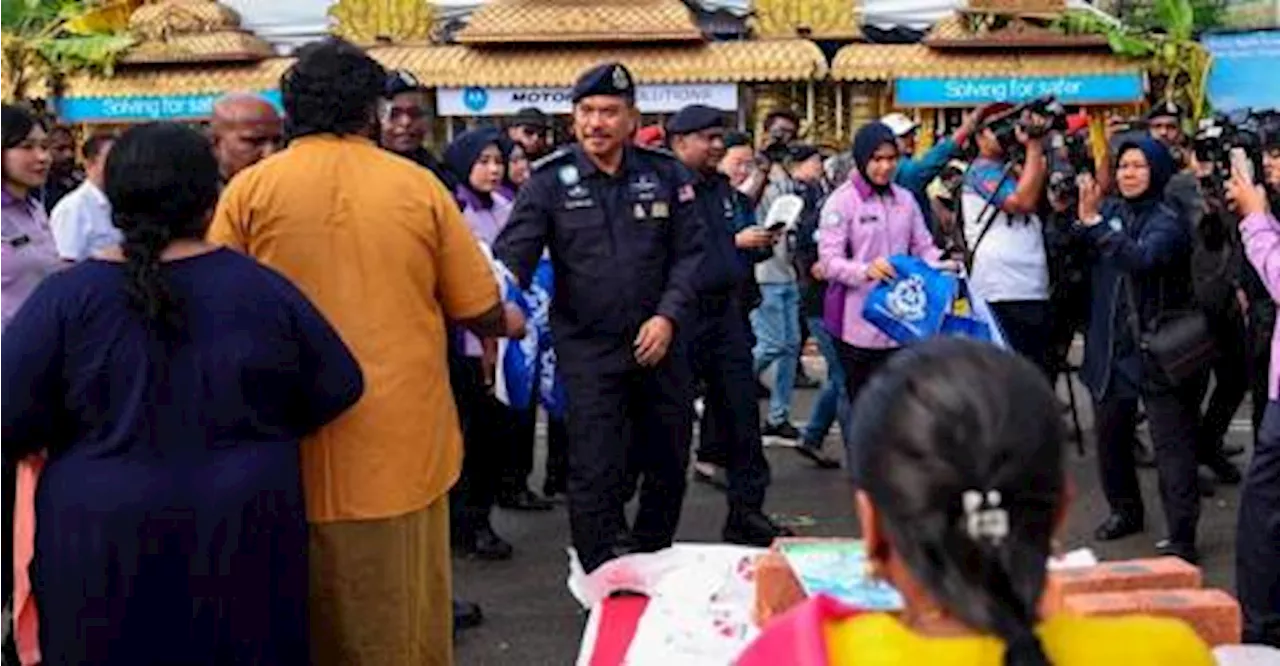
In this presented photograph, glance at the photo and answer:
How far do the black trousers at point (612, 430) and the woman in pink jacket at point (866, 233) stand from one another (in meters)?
1.33

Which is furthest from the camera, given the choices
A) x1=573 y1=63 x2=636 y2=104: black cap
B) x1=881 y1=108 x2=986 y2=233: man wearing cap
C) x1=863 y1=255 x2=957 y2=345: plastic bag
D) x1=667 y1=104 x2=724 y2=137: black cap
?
x1=881 y1=108 x2=986 y2=233: man wearing cap

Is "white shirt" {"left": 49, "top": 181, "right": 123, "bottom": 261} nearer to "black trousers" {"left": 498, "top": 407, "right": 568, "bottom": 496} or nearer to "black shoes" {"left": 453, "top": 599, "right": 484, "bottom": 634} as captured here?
"black shoes" {"left": 453, "top": 599, "right": 484, "bottom": 634}

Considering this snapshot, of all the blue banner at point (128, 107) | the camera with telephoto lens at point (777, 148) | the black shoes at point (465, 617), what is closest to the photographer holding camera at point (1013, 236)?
the camera with telephoto lens at point (777, 148)

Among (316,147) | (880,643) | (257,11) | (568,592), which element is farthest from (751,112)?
(880,643)

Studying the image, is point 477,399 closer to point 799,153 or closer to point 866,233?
point 866,233

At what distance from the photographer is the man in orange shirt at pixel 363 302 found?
11.4ft

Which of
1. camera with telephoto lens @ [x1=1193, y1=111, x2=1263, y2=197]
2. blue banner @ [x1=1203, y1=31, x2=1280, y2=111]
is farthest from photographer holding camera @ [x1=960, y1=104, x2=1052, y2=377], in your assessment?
blue banner @ [x1=1203, y1=31, x2=1280, y2=111]

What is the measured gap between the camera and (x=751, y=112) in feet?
45.2

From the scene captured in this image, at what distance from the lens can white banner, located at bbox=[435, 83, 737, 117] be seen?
537 inches

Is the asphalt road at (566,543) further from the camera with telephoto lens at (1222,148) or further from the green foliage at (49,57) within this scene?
the green foliage at (49,57)

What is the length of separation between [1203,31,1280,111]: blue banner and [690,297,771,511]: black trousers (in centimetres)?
1079

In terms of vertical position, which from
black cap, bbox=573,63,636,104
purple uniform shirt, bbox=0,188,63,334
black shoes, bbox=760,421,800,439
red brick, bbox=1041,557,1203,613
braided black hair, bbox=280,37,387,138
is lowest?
black shoes, bbox=760,421,800,439

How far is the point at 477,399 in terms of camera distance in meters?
6.18

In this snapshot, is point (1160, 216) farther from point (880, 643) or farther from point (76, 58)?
point (76, 58)
